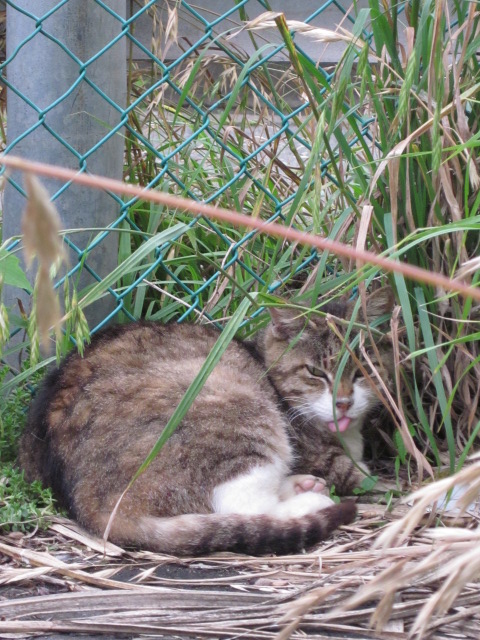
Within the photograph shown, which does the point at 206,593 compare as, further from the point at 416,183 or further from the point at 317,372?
the point at 416,183

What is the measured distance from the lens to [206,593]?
1828 mm

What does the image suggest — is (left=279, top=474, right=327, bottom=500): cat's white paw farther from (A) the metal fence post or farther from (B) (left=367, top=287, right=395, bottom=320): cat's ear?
(A) the metal fence post

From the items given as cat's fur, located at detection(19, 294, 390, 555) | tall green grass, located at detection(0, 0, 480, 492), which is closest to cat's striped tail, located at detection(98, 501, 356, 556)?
cat's fur, located at detection(19, 294, 390, 555)

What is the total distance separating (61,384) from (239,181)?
1197mm

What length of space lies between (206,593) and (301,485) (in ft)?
3.11

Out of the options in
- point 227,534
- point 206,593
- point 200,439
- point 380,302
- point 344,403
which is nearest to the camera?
point 206,593

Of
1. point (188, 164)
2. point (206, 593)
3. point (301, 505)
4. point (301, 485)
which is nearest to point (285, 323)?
point (301, 485)

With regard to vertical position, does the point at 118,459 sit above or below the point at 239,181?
below

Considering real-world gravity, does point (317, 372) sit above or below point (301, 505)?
above

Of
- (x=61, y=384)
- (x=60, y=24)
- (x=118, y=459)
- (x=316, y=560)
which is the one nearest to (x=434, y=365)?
(x=316, y=560)

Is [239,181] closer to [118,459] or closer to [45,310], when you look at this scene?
[118,459]

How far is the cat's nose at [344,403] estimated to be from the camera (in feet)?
9.32

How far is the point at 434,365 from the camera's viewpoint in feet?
7.66

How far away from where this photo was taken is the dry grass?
1684 millimetres
